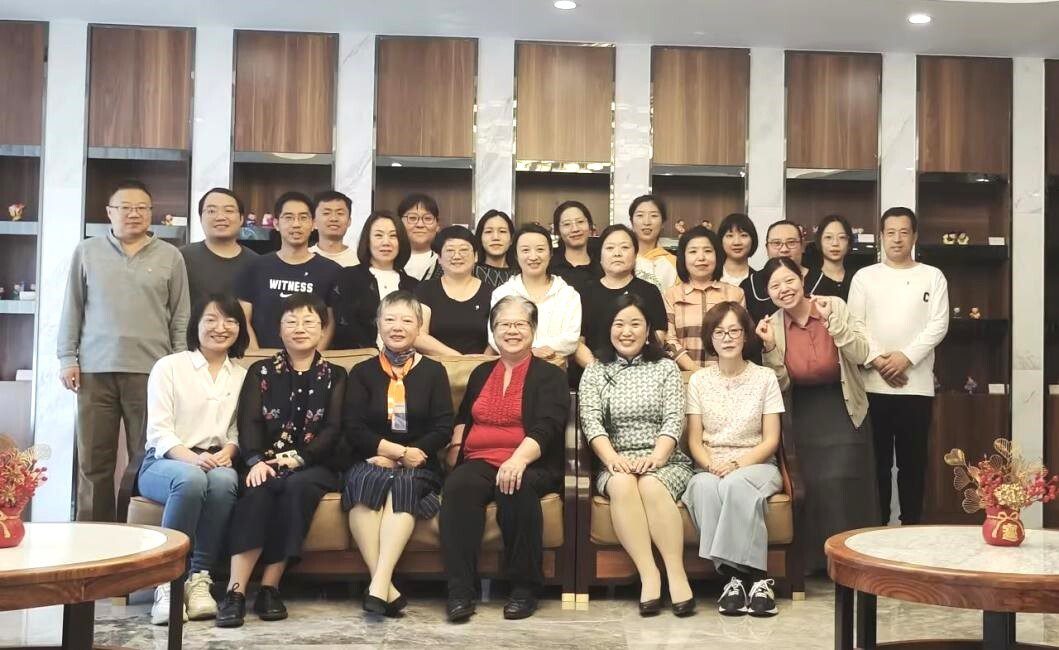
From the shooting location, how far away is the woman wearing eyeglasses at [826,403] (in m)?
4.83

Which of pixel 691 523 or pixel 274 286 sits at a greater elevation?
pixel 274 286

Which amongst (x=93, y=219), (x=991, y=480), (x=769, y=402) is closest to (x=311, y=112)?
(x=93, y=219)

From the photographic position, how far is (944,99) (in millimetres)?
6949

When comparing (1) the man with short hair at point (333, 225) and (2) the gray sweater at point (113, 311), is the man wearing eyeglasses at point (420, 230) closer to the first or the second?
(1) the man with short hair at point (333, 225)

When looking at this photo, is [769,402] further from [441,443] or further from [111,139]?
[111,139]

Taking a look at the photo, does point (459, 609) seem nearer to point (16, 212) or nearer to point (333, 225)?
point (333, 225)

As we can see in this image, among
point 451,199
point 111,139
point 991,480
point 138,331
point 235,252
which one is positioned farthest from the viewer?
point 451,199

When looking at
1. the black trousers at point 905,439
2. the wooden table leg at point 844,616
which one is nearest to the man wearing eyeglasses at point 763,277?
the black trousers at point 905,439

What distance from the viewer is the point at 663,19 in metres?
6.39

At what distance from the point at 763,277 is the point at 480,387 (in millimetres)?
1601

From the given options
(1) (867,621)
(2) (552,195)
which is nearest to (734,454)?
(1) (867,621)

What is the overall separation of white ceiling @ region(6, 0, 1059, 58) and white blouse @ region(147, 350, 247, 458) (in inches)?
108

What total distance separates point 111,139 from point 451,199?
2069 mm

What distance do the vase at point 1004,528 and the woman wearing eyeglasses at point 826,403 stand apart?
1711 mm
